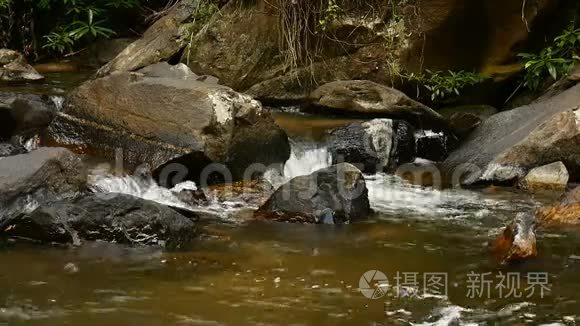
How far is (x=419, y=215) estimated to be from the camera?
5.30 m

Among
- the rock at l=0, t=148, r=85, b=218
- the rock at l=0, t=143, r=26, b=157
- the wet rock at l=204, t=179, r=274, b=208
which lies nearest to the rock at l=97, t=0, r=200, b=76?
the rock at l=0, t=143, r=26, b=157

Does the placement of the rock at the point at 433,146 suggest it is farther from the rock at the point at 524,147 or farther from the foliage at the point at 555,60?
the foliage at the point at 555,60

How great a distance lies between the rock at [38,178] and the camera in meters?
4.76

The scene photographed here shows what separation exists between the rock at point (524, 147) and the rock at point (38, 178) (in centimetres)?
329

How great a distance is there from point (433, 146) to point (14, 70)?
5.56 m

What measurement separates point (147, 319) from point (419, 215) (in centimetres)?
255

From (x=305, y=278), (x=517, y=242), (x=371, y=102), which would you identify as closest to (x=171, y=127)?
(x=371, y=102)

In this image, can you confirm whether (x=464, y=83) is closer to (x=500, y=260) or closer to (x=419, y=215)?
(x=419, y=215)

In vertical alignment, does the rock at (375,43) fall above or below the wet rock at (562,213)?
above

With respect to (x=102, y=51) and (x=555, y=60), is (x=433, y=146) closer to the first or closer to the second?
(x=555, y=60)

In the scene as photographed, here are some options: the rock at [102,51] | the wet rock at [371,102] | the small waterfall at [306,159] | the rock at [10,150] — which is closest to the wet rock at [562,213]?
the small waterfall at [306,159]

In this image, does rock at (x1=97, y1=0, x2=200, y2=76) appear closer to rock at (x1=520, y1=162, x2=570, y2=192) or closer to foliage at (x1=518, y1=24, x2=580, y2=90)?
foliage at (x1=518, y1=24, x2=580, y2=90)

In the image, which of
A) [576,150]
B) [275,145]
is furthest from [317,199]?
[576,150]

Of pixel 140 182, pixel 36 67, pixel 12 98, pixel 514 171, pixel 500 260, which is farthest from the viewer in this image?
pixel 36 67
